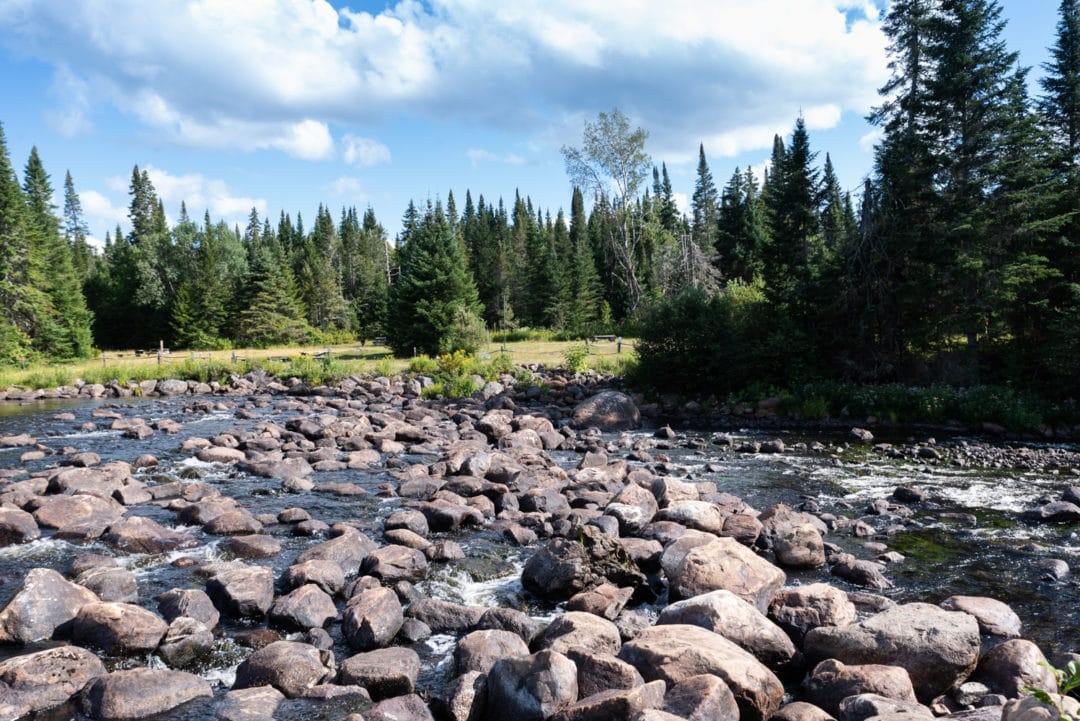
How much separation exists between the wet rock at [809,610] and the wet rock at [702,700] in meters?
1.99

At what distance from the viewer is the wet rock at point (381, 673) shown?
6.18m

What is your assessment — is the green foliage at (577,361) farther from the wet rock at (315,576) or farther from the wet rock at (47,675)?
the wet rock at (47,675)

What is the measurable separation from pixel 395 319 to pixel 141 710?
3761 cm

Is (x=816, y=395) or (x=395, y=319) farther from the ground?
(x=395, y=319)

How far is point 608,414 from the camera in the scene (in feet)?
75.3

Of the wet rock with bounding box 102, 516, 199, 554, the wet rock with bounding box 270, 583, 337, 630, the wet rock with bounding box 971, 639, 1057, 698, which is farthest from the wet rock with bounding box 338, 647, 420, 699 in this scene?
the wet rock with bounding box 971, 639, 1057, 698

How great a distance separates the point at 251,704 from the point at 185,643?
158cm

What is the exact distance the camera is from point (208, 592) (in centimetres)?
812

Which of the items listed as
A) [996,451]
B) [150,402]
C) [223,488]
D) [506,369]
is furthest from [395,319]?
[996,451]

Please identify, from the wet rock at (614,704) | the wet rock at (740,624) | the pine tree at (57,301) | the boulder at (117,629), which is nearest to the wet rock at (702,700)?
the wet rock at (614,704)

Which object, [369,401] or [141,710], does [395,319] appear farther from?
[141,710]

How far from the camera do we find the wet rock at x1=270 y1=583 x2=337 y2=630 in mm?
7422

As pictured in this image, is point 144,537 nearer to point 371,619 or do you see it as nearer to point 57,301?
point 371,619

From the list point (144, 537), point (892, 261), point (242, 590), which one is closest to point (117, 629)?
point (242, 590)
